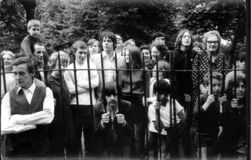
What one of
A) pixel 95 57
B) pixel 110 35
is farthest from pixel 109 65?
pixel 110 35

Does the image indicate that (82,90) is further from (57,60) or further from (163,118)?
(163,118)

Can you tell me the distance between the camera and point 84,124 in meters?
3.32

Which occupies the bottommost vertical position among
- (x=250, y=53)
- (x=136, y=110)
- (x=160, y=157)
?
(x=160, y=157)

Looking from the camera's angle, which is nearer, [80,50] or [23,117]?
[23,117]

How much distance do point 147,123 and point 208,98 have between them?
0.57 metres

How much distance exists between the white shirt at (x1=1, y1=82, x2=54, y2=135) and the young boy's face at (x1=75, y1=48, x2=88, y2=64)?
44 cm

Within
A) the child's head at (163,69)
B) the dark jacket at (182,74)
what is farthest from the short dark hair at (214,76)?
the child's head at (163,69)

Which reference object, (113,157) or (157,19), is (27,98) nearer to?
(113,157)

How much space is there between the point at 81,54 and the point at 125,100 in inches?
22.0

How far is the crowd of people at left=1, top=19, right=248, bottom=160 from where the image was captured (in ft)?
10.3

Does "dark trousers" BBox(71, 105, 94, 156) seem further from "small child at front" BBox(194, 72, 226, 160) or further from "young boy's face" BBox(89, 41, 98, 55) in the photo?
"small child at front" BBox(194, 72, 226, 160)

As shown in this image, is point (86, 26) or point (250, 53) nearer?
point (250, 53)

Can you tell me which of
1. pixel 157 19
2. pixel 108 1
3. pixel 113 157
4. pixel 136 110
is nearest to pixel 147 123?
pixel 136 110

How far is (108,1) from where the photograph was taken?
10.5 feet
